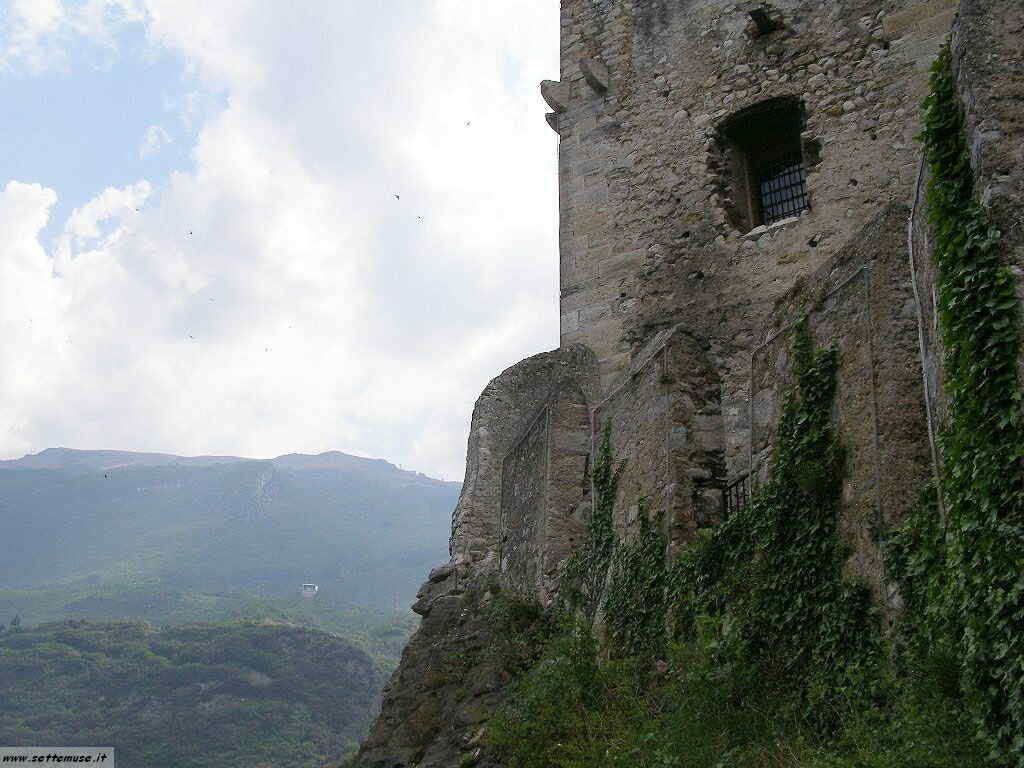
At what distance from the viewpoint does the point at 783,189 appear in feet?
36.7

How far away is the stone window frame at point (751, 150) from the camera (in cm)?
1102

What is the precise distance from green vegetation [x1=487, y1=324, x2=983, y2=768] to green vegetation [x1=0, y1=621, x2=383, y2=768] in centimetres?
3450

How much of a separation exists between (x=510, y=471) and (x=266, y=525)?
5361 inches

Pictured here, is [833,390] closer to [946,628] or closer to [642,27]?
[946,628]

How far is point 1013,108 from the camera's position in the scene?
14.7 feet

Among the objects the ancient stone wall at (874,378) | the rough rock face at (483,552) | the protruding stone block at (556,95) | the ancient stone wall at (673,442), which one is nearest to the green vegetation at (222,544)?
the rough rock face at (483,552)

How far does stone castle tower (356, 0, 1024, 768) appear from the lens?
5.47m

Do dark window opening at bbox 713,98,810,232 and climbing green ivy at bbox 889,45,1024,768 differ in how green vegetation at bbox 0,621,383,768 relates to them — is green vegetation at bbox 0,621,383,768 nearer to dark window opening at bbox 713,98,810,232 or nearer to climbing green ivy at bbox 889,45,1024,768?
dark window opening at bbox 713,98,810,232

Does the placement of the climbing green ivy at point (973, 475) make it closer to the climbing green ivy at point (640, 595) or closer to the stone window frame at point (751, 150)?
the climbing green ivy at point (640, 595)

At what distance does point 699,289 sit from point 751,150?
1.87 m

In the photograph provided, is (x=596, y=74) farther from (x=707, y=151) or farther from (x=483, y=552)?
(x=483, y=552)

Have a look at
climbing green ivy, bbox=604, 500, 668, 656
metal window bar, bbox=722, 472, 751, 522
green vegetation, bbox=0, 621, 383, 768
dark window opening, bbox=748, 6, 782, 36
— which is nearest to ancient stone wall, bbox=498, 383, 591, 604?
climbing green ivy, bbox=604, 500, 668, 656

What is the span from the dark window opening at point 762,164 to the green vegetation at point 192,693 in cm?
3247

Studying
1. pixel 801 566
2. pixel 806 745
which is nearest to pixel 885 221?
pixel 801 566
